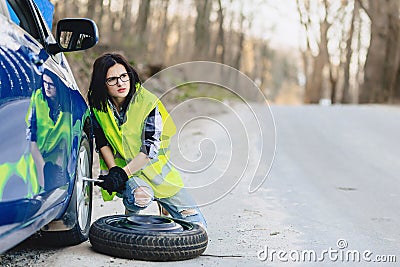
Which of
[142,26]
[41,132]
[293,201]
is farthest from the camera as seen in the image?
[142,26]

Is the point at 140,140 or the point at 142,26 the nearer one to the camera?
the point at 140,140

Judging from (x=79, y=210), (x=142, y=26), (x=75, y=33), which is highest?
(x=142, y=26)

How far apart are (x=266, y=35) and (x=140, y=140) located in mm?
61511

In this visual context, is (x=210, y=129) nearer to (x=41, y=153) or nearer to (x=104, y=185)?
(x=104, y=185)

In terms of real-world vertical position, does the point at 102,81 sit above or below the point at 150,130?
above

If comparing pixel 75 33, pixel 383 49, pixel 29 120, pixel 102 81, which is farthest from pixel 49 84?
pixel 383 49

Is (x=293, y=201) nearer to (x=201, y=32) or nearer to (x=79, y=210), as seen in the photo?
(x=79, y=210)

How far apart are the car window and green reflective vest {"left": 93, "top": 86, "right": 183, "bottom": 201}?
0.87 m

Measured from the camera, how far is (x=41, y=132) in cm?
352

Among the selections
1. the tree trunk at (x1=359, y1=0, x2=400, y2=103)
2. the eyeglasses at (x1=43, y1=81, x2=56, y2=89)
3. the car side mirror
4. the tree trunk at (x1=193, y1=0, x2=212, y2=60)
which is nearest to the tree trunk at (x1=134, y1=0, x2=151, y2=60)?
the tree trunk at (x1=193, y1=0, x2=212, y2=60)

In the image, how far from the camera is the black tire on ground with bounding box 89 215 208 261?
14.4 feet

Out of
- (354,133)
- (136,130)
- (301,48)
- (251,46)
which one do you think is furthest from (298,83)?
(136,130)

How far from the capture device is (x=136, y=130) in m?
4.86

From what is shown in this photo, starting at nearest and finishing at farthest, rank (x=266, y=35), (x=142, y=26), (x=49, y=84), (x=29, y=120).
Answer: (x=29, y=120), (x=49, y=84), (x=142, y=26), (x=266, y=35)
